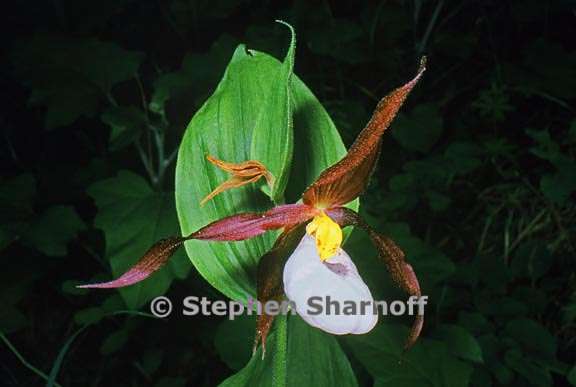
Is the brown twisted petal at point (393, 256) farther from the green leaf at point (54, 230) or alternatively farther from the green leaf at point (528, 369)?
the green leaf at point (54, 230)

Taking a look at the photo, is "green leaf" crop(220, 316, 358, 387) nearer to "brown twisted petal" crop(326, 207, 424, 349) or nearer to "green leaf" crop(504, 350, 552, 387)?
"brown twisted petal" crop(326, 207, 424, 349)

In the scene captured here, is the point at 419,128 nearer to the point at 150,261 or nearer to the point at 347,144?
the point at 347,144

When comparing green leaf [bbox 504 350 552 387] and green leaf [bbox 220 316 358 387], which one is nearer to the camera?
green leaf [bbox 220 316 358 387]

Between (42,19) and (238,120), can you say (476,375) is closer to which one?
(238,120)

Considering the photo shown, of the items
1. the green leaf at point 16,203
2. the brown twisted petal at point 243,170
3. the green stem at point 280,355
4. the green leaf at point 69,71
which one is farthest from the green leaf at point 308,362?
the green leaf at point 69,71

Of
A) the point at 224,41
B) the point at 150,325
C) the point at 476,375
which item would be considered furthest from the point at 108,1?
the point at 476,375

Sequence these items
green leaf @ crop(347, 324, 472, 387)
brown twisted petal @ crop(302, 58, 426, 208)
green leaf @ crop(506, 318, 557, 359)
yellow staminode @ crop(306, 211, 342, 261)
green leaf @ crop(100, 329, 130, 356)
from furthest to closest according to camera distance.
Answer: green leaf @ crop(100, 329, 130, 356)
green leaf @ crop(506, 318, 557, 359)
green leaf @ crop(347, 324, 472, 387)
yellow staminode @ crop(306, 211, 342, 261)
brown twisted petal @ crop(302, 58, 426, 208)

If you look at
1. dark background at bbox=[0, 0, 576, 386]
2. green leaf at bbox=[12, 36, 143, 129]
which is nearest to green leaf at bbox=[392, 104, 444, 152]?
dark background at bbox=[0, 0, 576, 386]
